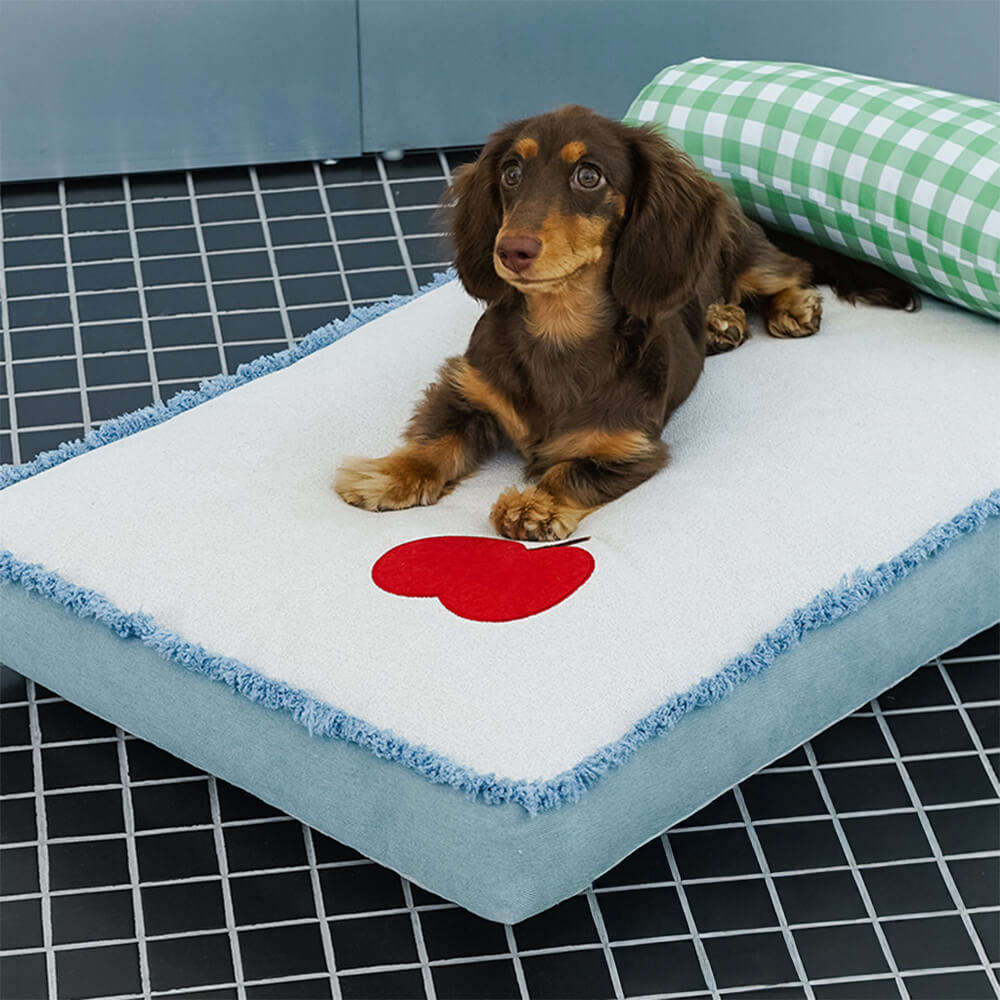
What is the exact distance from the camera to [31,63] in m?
3.49

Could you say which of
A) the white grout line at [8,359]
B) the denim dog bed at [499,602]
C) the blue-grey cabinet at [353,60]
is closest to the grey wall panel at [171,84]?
the blue-grey cabinet at [353,60]

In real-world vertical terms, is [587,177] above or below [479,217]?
above

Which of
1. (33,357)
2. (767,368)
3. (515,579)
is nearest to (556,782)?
(515,579)

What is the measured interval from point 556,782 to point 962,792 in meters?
0.68

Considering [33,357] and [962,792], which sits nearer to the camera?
[962,792]

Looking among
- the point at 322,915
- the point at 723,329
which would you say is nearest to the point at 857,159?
the point at 723,329

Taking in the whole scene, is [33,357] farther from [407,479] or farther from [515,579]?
[515,579]

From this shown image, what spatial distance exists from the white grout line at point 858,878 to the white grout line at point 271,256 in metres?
1.25

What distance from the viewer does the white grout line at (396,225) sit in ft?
11.0

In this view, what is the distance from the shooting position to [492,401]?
7.84ft

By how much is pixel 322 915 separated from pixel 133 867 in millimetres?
236

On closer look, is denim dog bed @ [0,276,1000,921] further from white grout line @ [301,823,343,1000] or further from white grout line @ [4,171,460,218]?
white grout line @ [4,171,460,218]

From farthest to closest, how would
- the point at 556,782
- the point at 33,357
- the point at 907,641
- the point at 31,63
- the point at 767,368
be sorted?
the point at 31,63
the point at 33,357
the point at 767,368
the point at 907,641
the point at 556,782

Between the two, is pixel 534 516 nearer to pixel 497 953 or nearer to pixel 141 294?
pixel 497 953
